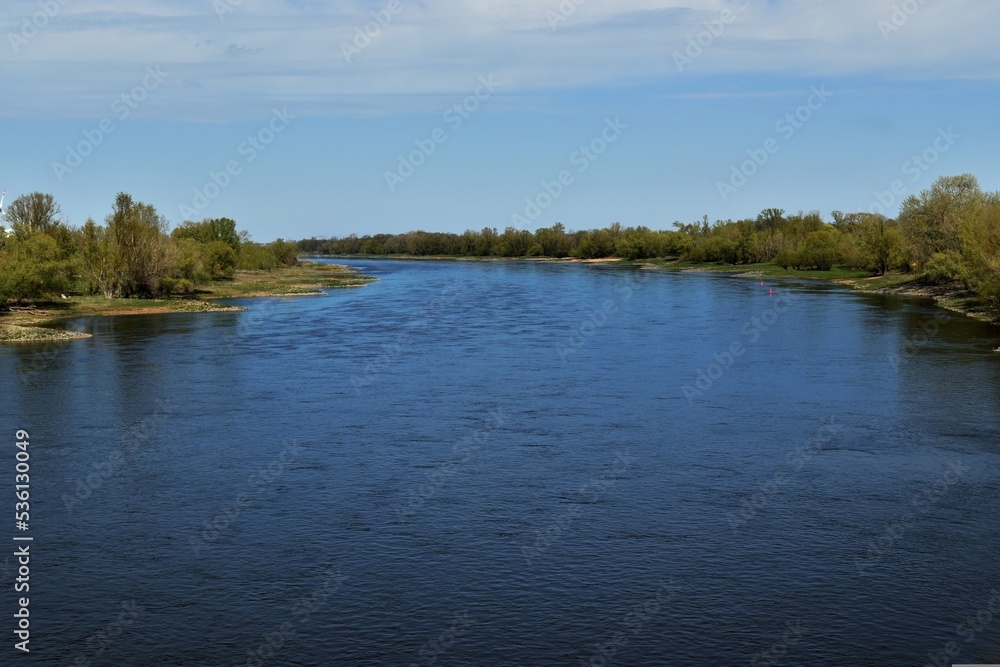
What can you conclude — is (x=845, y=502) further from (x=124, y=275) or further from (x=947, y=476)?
(x=124, y=275)

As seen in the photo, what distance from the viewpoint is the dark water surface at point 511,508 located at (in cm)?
2058

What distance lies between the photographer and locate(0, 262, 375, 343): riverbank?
2729 inches

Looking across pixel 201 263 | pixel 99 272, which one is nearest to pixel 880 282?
pixel 201 263

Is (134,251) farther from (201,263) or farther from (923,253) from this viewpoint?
(923,253)

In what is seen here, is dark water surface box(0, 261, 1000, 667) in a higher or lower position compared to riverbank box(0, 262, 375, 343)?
lower

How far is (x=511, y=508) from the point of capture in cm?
2844

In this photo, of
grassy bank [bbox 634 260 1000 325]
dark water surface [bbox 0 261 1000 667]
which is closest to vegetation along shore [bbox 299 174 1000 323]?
grassy bank [bbox 634 260 1000 325]

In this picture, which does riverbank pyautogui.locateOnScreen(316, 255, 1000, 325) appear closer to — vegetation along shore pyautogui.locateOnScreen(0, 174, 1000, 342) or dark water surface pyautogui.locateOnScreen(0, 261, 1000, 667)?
vegetation along shore pyautogui.locateOnScreen(0, 174, 1000, 342)

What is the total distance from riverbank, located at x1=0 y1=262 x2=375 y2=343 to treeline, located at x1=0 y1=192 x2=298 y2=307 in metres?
1.46

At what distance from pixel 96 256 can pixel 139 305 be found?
23.5 ft

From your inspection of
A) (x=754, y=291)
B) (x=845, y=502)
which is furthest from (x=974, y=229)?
(x=845, y=502)

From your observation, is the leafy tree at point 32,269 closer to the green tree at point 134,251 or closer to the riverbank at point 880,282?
the green tree at point 134,251

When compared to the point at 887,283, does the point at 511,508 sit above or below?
below

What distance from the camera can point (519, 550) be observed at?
25.2m
